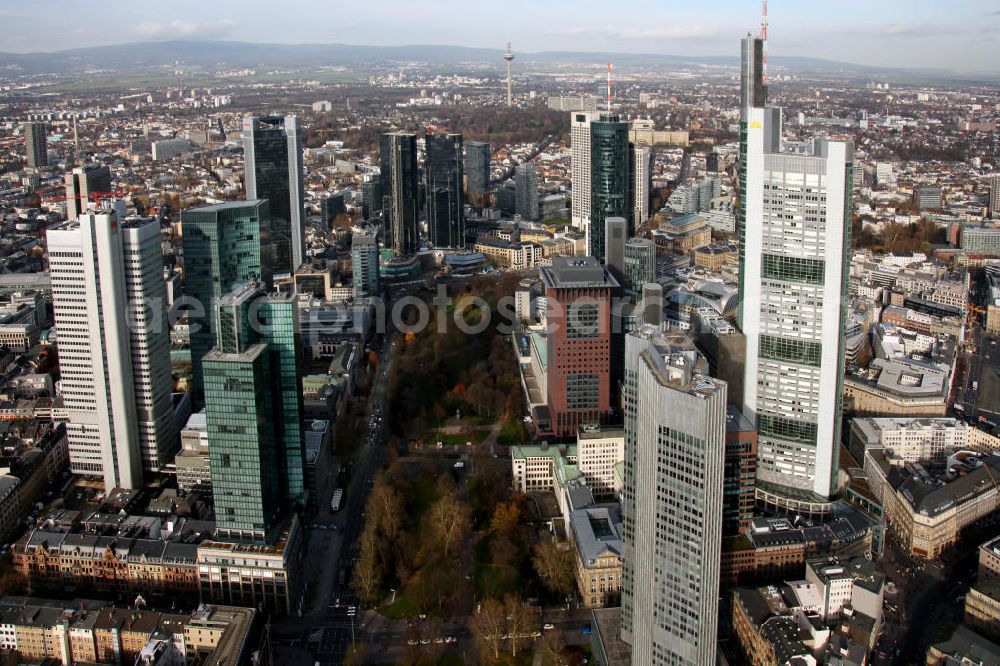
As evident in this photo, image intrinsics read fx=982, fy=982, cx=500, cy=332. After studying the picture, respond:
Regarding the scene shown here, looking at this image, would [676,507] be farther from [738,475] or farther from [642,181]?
[642,181]

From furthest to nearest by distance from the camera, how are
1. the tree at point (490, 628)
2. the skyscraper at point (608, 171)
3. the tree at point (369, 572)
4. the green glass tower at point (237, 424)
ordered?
the skyscraper at point (608, 171) → the tree at point (369, 572) → the green glass tower at point (237, 424) → the tree at point (490, 628)

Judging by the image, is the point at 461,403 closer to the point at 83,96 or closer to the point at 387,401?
the point at 387,401

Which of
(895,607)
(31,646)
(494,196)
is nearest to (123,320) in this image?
(31,646)

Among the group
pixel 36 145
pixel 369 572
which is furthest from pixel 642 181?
pixel 369 572

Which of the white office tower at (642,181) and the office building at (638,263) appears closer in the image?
the office building at (638,263)

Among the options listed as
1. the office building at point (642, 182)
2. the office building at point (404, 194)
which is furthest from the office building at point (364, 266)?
the office building at point (642, 182)

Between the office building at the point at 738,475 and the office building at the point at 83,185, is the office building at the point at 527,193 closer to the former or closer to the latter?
the office building at the point at 83,185
